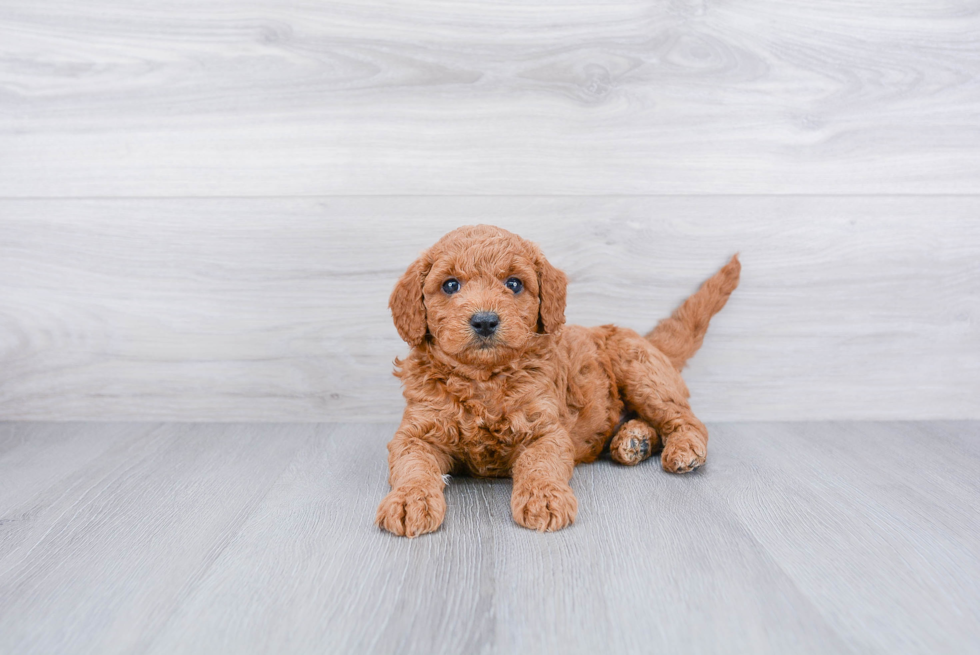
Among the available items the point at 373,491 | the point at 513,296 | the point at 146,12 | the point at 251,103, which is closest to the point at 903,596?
the point at 513,296

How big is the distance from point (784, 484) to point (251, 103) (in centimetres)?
190

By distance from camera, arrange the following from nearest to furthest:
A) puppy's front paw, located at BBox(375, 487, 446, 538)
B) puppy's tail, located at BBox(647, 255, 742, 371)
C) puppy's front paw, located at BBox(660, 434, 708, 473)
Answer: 1. puppy's front paw, located at BBox(375, 487, 446, 538)
2. puppy's front paw, located at BBox(660, 434, 708, 473)
3. puppy's tail, located at BBox(647, 255, 742, 371)

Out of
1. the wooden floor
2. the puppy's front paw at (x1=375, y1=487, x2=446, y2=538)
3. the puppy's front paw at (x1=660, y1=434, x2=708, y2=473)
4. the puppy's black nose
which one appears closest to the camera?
the wooden floor

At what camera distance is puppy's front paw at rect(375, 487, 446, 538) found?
1.31 metres

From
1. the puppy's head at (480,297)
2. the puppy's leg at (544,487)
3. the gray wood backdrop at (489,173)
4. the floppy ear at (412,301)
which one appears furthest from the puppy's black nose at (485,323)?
the gray wood backdrop at (489,173)

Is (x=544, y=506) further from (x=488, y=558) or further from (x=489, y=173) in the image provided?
(x=489, y=173)

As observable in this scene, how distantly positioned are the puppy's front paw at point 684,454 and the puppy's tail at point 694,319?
13.7 inches

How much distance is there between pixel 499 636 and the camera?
988mm

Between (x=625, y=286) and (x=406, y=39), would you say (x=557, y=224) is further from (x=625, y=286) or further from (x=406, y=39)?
(x=406, y=39)

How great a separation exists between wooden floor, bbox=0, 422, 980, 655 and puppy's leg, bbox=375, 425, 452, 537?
4cm

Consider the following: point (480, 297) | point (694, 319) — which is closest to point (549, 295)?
point (480, 297)

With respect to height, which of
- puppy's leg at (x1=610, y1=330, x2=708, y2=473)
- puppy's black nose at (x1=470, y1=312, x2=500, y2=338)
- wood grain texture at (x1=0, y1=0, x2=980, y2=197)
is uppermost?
wood grain texture at (x1=0, y1=0, x2=980, y2=197)

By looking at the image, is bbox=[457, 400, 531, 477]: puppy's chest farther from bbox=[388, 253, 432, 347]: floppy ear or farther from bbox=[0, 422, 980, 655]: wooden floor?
bbox=[388, 253, 432, 347]: floppy ear

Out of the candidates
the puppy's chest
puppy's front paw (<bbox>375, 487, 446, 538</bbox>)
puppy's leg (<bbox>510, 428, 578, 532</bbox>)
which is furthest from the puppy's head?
puppy's front paw (<bbox>375, 487, 446, 538</bbox>)
